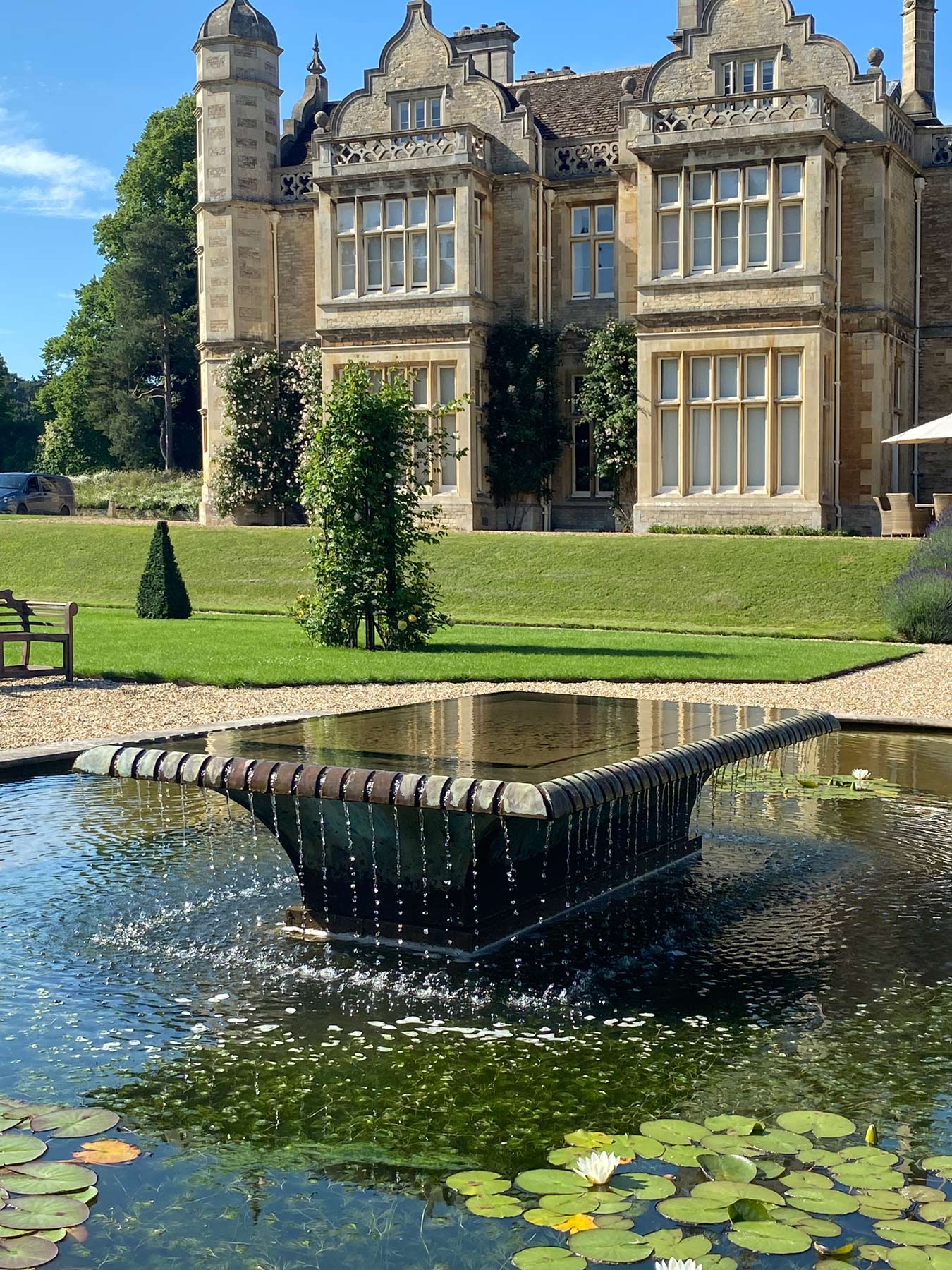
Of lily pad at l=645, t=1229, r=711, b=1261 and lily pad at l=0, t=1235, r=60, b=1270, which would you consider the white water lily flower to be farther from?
lily pad at l=0, t=1235, r=60, b=1270

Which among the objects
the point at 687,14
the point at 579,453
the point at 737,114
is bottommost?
the point at 579,453

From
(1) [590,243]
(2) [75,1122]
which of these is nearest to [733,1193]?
(2) [75,1122]

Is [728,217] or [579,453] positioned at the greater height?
[728,217]

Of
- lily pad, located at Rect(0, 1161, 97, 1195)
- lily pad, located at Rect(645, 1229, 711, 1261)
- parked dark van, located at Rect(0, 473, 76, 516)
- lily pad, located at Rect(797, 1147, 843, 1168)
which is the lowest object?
lily pad, located at Rect(645, 1229, 711, 1261)

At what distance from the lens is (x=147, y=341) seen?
50.6 m

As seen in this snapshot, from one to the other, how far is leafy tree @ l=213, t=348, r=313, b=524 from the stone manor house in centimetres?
113

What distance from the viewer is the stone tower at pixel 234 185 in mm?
34438

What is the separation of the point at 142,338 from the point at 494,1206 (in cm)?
4956

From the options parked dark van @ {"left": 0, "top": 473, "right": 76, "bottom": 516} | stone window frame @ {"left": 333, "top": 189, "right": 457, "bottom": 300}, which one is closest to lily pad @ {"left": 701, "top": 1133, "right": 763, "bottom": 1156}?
stone window frame @ {"left": 333, "top": 189, "right": 457, "bottom": 300}

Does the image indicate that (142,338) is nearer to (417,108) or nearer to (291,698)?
(417,108)

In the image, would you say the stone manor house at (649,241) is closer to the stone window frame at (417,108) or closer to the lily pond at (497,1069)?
the stone window frame at (417,108)

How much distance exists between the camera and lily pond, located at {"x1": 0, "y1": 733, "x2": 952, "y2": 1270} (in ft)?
11.9

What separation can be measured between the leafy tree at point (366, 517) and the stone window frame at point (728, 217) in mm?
12623

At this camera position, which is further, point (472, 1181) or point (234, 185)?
point (234, 185)
